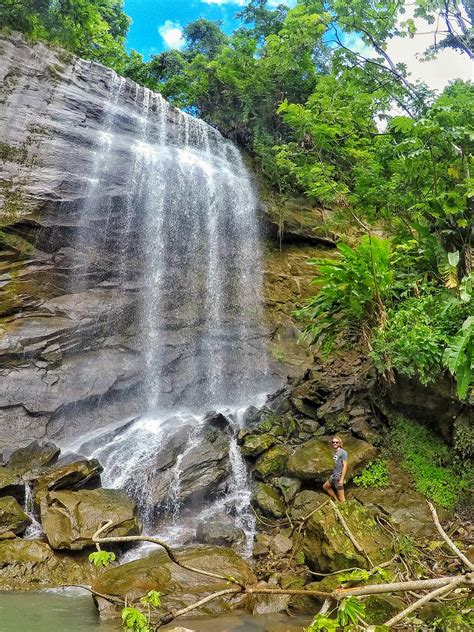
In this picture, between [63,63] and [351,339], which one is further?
[63,63]

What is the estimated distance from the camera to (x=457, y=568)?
199 inches

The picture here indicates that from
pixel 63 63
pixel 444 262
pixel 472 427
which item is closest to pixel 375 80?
pixel 444 262

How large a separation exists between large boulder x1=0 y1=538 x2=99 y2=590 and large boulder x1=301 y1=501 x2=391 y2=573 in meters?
3.47

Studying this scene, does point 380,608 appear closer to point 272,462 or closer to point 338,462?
point 338,462

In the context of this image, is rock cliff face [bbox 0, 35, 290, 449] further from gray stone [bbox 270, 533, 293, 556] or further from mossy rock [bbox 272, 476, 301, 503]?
gray stone [bbox 270, 533, 293, 556]

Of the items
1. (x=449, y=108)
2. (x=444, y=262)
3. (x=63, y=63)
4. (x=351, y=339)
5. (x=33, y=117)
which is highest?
(x=63, y=63)

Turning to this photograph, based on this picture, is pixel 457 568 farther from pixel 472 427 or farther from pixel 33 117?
pixel 33 117

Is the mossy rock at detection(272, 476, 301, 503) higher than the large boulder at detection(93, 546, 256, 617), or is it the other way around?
the mossy rock at detection(272, 476, 301, 503)

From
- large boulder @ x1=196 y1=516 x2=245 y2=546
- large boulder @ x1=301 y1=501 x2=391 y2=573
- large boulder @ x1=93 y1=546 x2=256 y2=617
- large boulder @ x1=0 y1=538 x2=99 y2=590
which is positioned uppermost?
large boulder @ x1=301 y1=501 x2=391 y2=573

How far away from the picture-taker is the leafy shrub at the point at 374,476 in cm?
800

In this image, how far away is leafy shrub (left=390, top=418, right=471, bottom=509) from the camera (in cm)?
745

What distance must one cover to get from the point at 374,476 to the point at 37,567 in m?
5.72

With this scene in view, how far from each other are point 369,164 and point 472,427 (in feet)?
20.7

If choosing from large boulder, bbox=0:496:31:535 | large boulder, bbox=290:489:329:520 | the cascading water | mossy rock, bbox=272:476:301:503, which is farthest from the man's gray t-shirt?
large boulder, bbox=0:496:31:535
